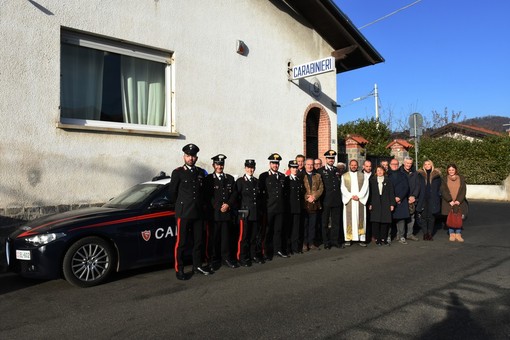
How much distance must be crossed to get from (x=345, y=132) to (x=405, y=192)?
14.9 metres

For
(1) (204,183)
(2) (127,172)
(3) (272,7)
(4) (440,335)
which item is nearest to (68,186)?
(2) (127,172)

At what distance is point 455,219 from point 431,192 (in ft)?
2.42

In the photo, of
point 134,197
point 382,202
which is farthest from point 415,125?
point 134,197

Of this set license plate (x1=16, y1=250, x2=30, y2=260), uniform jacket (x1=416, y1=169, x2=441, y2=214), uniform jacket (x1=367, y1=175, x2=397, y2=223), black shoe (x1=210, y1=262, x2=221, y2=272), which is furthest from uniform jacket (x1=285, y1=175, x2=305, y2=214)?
license plate (x1=16, y1=250, x2=30, y2=260)

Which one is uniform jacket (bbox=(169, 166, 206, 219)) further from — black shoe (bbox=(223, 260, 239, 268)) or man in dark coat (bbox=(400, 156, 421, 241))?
man in dark coat (bbox=(400, 156, 421, 241))

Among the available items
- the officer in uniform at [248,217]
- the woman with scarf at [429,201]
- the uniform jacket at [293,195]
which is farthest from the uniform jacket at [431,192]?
the officer in uniform at [248,217]

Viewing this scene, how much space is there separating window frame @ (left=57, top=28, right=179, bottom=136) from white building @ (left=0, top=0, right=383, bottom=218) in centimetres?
2

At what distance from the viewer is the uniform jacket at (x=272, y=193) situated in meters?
7.39

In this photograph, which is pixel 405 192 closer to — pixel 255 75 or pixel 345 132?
pixel 255 75

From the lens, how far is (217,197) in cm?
662

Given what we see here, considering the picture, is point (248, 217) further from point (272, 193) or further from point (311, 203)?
point (311, 203)

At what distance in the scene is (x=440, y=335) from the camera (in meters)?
3.87

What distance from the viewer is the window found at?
8.16 meters

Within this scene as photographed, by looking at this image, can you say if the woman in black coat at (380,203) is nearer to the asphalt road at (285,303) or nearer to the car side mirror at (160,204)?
the asphalt road at (285,303)
